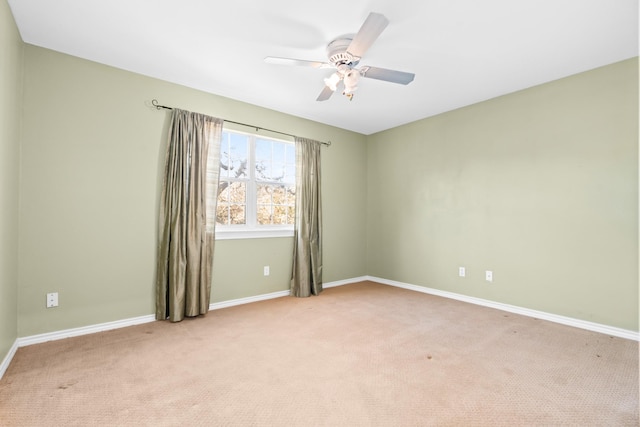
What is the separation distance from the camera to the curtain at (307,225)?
4188mm

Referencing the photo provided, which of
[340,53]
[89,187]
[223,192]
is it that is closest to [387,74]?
[340,53]

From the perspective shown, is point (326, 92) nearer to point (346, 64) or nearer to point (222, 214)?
point (346, 64)

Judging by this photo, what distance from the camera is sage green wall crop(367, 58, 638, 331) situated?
2.82 meters

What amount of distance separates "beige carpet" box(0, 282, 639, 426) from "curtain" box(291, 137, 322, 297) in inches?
41.1

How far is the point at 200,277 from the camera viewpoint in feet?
10.8

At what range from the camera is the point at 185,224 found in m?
3.16

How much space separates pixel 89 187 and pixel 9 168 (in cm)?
64

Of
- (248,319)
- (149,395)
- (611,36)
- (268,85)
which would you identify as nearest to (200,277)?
(248,319)

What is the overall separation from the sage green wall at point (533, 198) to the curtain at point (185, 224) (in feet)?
9.22

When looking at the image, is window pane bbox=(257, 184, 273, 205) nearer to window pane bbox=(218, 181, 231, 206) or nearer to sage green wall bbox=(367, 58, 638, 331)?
window pane bbox=(218, 181, 231, 206)

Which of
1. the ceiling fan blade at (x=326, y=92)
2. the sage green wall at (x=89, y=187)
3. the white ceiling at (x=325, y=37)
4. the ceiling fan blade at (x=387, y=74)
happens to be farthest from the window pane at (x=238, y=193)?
the ceiling fan blade at (x=387, y=74)

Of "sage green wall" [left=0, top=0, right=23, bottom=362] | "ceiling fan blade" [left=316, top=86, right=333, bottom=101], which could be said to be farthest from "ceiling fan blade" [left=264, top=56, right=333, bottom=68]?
"sage green wall" [left=0, top=0, right=23, bottom=362]

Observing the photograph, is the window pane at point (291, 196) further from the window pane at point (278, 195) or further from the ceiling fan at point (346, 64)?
the ceiling fan at point (346, 64)

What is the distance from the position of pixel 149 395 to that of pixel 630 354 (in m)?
3.44
